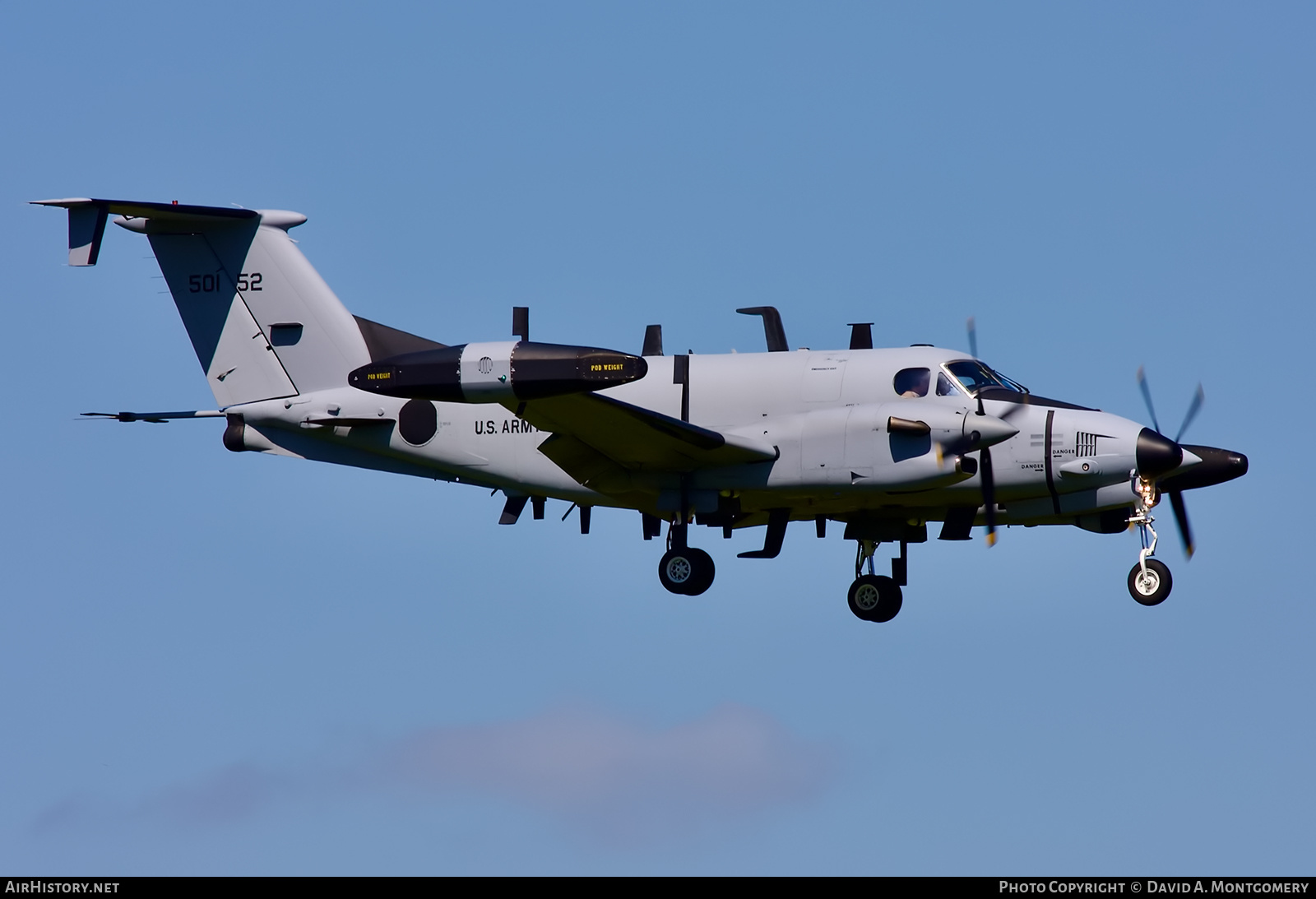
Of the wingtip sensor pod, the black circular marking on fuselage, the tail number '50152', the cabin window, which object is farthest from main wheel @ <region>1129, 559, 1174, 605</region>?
the tail number '50152'

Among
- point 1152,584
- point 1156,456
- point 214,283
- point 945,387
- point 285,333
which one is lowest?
point 1152,584

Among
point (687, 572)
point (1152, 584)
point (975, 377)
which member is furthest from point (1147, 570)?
point (687, 572)

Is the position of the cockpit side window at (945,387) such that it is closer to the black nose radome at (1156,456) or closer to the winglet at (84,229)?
the black nose radome at (1156,456)

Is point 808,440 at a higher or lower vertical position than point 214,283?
lower

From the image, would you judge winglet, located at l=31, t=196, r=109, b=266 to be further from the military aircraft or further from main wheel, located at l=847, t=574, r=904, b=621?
main wheel, located at l=847, t=574, r=904, b=621

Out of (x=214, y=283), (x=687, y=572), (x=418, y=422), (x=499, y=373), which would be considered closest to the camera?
(x=499, y=373)

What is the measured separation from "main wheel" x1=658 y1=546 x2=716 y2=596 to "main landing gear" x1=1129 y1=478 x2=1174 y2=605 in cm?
608

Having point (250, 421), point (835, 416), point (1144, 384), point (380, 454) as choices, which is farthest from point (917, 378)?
point (250, 421)

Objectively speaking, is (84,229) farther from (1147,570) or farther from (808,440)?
(1147,570)

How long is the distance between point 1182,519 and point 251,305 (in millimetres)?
15077

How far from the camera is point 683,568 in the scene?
26391 mm

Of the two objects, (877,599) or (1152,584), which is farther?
(877,599)

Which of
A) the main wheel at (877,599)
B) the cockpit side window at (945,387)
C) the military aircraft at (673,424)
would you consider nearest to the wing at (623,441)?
the military aircraft at (673,424)
